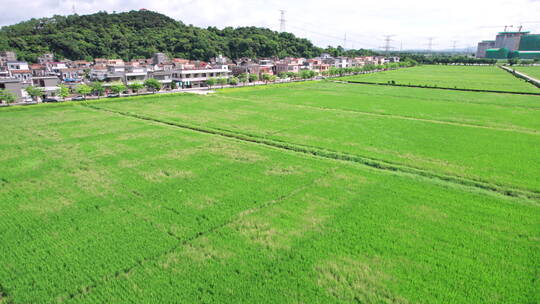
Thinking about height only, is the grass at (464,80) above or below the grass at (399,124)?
above

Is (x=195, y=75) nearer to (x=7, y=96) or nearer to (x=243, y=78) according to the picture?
(x=243, y=78)

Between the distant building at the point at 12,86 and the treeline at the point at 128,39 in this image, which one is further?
the treeline at the point at 128,39

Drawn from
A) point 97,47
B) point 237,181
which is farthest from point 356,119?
point 97,47

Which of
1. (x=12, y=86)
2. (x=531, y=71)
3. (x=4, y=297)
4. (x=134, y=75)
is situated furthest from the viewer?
(x=531, y=71)

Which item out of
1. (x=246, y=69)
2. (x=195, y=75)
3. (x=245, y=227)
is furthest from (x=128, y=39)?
(x=245, y=227)

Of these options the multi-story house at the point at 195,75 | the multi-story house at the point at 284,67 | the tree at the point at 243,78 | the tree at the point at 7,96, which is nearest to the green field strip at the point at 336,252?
the tree at the point at 7,96

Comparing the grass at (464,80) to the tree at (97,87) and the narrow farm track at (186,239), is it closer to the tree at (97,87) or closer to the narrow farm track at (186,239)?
the tree at (97,87)

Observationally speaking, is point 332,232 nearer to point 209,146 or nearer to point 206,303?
point 206,303
